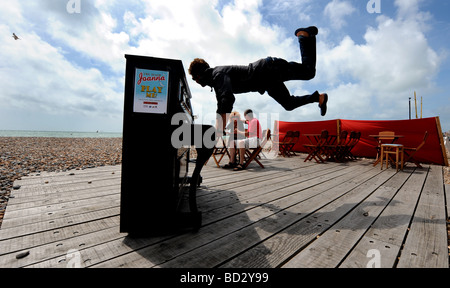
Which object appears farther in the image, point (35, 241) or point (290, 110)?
point (290, 110)

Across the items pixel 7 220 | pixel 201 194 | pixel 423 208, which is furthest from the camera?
pixel 201 194

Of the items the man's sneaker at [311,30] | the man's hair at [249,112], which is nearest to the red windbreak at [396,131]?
the man's hair at [249,112]

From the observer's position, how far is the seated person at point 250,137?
4918 millimetres

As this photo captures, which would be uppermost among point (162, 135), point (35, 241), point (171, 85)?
point (171, 85)

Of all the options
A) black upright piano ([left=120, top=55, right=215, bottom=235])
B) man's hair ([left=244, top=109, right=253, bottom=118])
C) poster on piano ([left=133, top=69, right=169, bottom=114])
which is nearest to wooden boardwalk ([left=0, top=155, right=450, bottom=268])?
black upright piano ([left=120, top=55, right=215, bottom=235])

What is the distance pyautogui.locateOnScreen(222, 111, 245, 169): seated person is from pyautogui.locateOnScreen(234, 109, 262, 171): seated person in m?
0.14

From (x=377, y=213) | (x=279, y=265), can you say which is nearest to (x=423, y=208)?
(x=377, y=213)

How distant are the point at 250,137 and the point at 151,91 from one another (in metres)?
3.99

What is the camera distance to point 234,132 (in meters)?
4.80

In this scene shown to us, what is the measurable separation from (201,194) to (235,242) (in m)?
1.29

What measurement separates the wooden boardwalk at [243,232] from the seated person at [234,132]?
221 centimetres

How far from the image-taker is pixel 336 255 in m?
1.25

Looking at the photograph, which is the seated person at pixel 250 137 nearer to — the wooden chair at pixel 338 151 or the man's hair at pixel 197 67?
the man's hair at pixel 197 67
